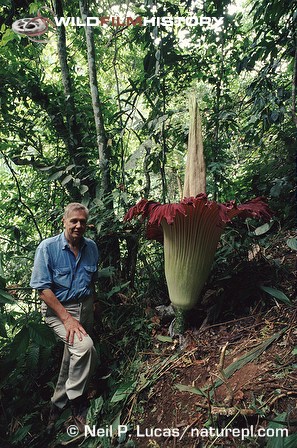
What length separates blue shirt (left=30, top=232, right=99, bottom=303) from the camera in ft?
6.77

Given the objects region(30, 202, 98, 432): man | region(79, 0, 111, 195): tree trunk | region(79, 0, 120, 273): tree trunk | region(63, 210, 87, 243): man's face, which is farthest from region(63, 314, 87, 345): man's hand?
region(79, 0, 111, 195): tree trunk

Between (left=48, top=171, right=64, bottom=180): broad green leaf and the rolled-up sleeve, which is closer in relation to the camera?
the rolled-up sleeve

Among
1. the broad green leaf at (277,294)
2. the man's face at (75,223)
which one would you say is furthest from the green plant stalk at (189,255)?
the man's face at (75,223)

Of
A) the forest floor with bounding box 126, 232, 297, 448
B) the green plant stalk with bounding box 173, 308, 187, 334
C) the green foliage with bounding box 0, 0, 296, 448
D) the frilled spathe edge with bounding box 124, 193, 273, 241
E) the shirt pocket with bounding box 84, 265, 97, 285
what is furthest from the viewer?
the shirt pocket with bounding box 84, 265, 97, 285

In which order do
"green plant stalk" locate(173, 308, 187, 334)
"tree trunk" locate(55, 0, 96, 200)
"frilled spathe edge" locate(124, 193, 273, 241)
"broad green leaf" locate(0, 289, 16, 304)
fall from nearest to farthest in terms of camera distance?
"frilled spathe edge" locate(124, 193, 273, 241), "broad green leaf" locate(0, 289, 16, 304), "green plant stalk" locate(173, 308, 187, 334), "tree trunk" locate(55, 0, 96, 200)

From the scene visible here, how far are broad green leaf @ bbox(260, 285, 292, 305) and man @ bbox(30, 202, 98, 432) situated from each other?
42.4 inches

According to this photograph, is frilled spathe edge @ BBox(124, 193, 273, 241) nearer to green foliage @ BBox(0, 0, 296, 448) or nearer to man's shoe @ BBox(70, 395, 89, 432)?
green foliage @ BBox(0, 0, 296, 448)

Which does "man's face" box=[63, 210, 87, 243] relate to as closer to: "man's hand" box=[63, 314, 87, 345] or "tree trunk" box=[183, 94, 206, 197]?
"man's hand" box=[63, 314, 87, 345]

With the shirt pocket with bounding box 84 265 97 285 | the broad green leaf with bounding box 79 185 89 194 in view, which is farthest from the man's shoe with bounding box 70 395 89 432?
the broad green leaf with bounding box 79 185 89 194

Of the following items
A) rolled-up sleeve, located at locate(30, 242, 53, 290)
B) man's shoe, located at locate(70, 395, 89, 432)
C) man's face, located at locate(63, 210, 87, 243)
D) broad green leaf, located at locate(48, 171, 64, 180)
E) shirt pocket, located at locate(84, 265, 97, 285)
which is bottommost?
man's shoe, located at locate(70, 395, 89, 432)

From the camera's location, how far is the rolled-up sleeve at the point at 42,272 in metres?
2.03

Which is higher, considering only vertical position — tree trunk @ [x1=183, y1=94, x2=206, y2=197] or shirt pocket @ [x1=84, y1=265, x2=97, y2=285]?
tree trunk @ [x1=183, y1=94, x2=206, y2=197]

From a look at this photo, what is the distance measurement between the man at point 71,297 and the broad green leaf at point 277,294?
3.53 ft

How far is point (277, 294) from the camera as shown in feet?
5.89
